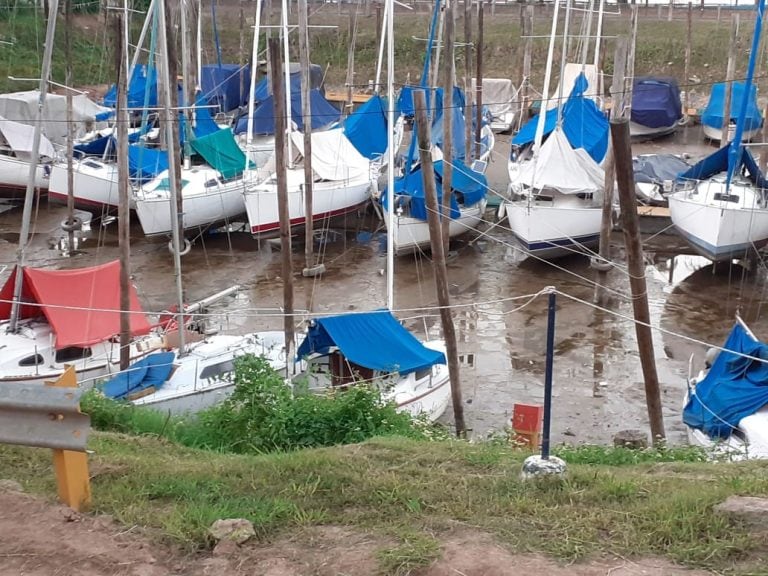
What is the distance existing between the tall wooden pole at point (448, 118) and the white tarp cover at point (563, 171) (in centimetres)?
216

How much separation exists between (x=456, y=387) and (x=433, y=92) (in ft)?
58.7

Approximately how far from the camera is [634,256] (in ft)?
37.9

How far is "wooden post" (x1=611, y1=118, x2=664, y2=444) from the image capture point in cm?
1045

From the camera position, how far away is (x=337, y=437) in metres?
9.38

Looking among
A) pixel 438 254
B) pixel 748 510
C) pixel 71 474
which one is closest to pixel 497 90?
pixel 438 254

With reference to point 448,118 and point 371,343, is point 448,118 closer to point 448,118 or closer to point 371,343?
point 448,118

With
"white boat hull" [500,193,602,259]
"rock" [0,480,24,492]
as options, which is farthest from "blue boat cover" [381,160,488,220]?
"rock" [0,480,24,492]

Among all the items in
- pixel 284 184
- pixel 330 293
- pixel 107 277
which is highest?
pixel 284 184

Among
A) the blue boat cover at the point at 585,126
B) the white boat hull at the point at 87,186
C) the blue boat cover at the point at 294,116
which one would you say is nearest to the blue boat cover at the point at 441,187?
the blue boat cover at the point at 585,126

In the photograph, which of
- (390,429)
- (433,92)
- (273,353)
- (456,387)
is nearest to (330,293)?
(273,353)

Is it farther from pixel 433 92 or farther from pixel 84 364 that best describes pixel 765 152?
pixel 84 364

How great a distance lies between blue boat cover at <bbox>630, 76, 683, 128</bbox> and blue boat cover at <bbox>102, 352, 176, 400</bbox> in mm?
30538

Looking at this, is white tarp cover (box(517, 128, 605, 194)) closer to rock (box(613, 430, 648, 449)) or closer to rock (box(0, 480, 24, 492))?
rock (box(613, 430, 648, 449))

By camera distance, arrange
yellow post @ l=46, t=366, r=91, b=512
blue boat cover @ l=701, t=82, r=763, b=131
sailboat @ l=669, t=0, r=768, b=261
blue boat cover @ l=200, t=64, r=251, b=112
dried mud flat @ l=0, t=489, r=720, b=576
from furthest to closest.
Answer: blue boat cover @ l=200, t=64, r=251, b=112
blue boat cover @ l=701, t=82, r=763, b=131
sailboat @ l=669, t=0, r=768, b=261
yellow post @ l=46, t=366, r=91, b=512
dried mud flat @ l=0, t=489, r=720, b=576
